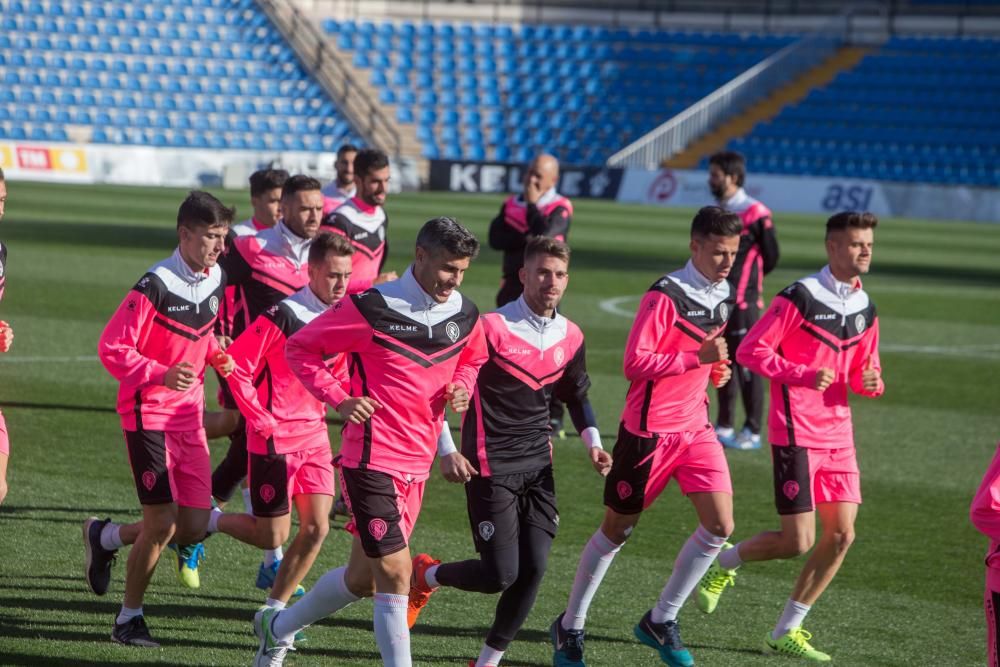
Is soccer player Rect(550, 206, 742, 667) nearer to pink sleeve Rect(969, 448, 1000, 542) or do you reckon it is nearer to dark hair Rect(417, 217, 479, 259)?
dark hair Rect(417, 217, 479, 259)

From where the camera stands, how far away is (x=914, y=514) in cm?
887

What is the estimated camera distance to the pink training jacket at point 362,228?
9.11 m

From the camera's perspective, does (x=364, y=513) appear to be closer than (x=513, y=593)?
Yes

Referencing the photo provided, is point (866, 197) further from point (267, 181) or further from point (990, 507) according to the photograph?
point (990, 507)

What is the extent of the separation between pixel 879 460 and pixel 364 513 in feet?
20.5

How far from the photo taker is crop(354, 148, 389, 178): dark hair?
8.90 metres

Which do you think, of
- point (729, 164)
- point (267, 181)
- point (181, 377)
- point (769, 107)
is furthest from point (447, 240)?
point (769, 107)

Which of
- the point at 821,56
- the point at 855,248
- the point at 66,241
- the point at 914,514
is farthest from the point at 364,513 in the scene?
the point at 821,56

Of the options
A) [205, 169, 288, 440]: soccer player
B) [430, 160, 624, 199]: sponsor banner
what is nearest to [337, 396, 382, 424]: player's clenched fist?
[205, 169, 288, 440]: soccer player

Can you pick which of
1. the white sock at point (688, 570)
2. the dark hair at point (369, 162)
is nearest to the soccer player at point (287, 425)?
the white sock at point (688, 570)

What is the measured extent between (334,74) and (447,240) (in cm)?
4137

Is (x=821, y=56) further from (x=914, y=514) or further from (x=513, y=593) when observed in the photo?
(x=513, y=593)

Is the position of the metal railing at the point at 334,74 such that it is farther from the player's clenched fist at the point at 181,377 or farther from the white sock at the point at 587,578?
the player's clenched fist at the point at 181,377

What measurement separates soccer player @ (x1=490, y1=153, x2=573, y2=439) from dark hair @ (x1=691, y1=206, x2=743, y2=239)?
4.05 metres
